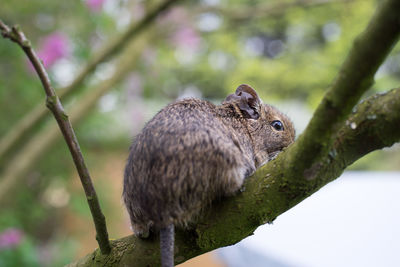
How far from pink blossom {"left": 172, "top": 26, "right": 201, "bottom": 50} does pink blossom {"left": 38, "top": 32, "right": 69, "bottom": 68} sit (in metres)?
1.38

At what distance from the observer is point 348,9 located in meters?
5.25

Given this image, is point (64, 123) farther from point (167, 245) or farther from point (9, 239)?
point (9, 239)

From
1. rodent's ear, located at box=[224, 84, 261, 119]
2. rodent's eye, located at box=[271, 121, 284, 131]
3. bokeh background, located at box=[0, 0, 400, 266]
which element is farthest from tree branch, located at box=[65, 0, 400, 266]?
bokeh background, located at box=[0, 0, 400, 266]

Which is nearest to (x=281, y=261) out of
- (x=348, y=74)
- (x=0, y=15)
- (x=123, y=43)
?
(x=348, y=74)

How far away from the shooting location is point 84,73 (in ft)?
11.3

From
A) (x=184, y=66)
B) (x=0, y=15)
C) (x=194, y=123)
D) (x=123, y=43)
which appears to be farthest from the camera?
(x=184, y=66)

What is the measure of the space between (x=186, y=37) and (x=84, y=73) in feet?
5.39

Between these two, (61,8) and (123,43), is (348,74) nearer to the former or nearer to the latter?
(123,43)

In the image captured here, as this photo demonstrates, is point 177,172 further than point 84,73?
No

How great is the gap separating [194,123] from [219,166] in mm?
166

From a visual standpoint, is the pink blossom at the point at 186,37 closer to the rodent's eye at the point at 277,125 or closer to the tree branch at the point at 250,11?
the tree branch at the point at 250,11

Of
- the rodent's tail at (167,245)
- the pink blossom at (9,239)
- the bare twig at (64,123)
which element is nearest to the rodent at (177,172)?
the rodent's tail at (167,245)

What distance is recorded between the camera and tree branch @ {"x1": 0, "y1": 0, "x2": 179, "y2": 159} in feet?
10.6

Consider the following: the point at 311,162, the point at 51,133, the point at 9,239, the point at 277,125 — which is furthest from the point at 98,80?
the point at 311,162
